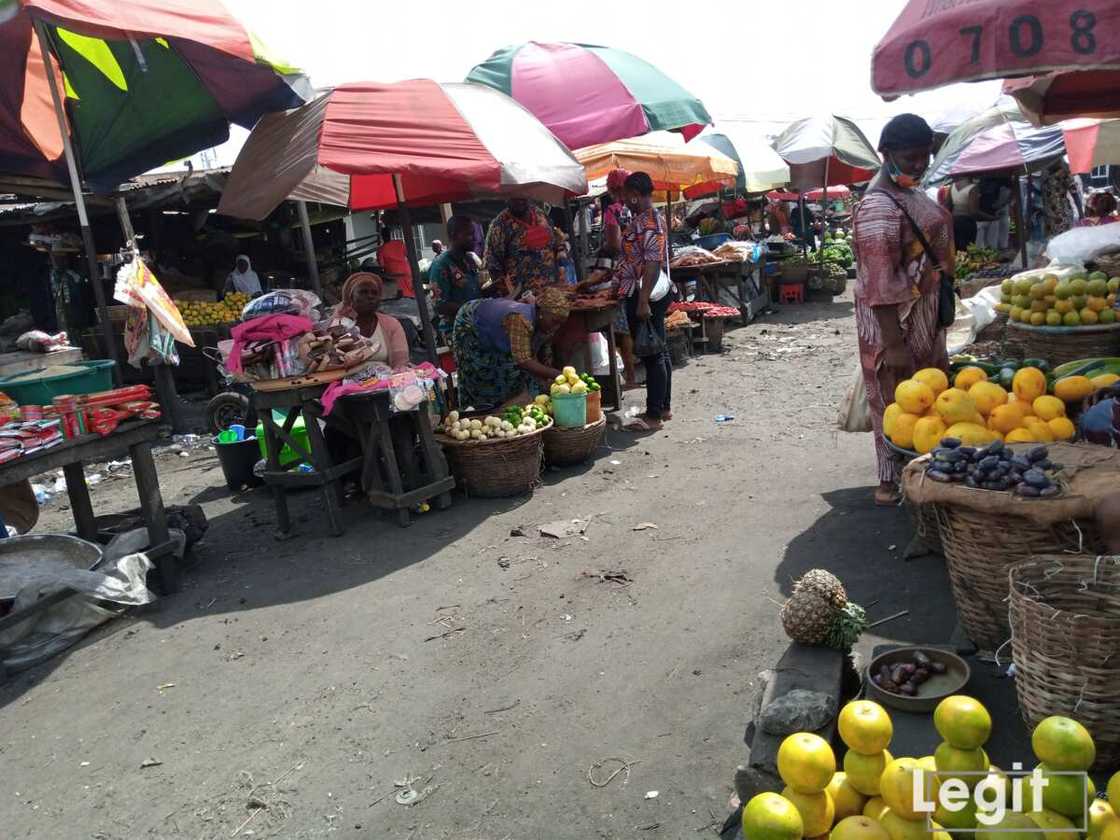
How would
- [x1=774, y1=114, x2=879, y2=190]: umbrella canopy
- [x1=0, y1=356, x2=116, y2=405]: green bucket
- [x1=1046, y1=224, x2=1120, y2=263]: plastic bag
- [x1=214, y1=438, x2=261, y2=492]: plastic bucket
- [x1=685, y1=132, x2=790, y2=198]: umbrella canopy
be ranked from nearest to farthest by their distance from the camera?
1. [x1=0, y1=356, x2=116, y2=405]: green bucket
2. [x1=1046, y1=224, x2=1120, y2=263]: plastic bag
3. [x1=214, y1=438, x2=261, y2=492]: plastic bucket
4. [x1=685, y1=132, x2=790, y2=198]: umbrella canopy
5. [x1=774, y1=114, x2=879, y2=190]: umbrella canopy

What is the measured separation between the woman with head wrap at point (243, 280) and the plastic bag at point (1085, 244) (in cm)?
1098

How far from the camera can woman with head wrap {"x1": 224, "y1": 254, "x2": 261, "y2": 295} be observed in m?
13.8

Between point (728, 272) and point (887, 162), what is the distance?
9.72 meters

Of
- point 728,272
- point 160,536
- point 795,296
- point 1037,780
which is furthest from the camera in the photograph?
point 795,296

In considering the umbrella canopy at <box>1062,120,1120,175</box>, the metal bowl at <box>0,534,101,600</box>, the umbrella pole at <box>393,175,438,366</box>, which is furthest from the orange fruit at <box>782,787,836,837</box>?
the umbrella canopy at <box>1062,120,1120,175</box>

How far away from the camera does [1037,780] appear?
197cm

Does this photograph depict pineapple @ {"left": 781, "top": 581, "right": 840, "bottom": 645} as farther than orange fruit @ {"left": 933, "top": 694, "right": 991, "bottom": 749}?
Yes

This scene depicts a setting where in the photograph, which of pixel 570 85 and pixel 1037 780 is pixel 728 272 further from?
pixel 1037 780

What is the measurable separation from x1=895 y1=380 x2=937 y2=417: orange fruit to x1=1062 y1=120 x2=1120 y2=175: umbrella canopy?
8.34 meters

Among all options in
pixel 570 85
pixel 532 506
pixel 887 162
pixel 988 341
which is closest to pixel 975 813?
pixel 887 162

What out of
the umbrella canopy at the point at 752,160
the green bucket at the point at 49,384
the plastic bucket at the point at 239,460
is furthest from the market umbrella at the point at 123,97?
the umbrella canopy at the point at 752,160

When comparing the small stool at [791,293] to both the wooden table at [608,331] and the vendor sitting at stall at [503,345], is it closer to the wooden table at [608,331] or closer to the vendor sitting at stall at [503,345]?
the wooden table at [608,331]

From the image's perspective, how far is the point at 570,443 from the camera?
6.85 meters

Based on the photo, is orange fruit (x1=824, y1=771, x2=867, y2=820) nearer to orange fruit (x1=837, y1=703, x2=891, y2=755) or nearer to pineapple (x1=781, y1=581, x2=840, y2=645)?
orange fruit (x1=837, y1=703, x2=891, y2=755)
